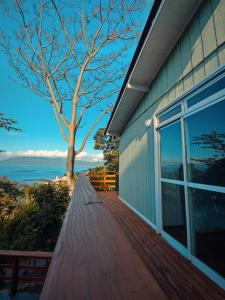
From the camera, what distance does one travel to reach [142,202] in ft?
15.1

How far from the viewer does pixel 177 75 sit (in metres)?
2.88

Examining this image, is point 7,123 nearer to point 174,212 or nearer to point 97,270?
point 174,212

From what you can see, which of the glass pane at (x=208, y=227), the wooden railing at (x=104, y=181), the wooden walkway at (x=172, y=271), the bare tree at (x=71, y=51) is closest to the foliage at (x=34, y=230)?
the wooden walkway at (x=172, y=271)

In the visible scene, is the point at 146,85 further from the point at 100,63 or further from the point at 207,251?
the point at 100,63

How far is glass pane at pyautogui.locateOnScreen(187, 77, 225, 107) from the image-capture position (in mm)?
1973

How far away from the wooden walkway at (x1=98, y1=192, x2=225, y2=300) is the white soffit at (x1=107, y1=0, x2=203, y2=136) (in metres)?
2.53

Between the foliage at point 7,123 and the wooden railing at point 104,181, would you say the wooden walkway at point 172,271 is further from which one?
the wooden railing at point 104,181

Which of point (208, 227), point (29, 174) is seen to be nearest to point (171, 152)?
point (208, 227)

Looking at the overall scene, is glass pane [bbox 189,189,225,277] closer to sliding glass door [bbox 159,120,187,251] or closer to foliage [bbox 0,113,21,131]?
sliding glass door [bbox 159,120,187,251]

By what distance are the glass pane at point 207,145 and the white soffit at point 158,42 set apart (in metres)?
1.35

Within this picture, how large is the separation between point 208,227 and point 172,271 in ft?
2.29

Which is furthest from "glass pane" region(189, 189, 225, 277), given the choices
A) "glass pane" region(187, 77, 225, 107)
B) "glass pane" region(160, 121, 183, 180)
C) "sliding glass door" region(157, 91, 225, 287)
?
"glass pane" region(187, 77, 225, 107)

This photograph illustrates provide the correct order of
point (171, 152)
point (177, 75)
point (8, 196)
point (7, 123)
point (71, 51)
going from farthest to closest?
point (71, 51), point (7, 123), point (8, 196), point (171, 152), point (177, 75)

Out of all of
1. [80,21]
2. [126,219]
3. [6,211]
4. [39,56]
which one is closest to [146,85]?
[126,219]
